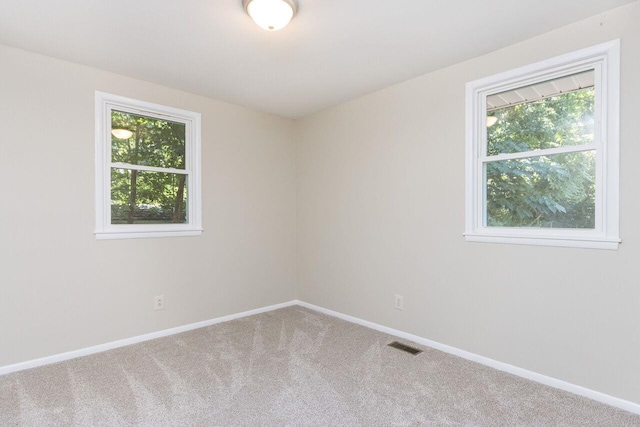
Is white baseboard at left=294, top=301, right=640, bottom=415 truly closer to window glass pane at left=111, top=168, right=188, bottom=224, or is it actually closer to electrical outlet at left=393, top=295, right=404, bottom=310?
electrical outlet at left=393, top=295, right=404, bottom=310

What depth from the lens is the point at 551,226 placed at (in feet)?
7.70

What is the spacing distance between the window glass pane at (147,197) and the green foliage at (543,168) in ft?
8.99

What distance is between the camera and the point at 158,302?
124 inches

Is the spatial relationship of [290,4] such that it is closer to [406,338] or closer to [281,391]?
[281,391]

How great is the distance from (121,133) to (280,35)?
1685 mm

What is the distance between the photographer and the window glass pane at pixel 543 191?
7.23 feet

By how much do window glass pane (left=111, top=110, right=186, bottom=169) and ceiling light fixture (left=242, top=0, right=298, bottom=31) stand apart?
5.53ft

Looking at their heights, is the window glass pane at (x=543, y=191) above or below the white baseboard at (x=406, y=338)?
above

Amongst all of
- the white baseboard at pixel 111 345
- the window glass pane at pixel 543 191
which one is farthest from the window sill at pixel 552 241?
the white baseboard at pixel 111 345

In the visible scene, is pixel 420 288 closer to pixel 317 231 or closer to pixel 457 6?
pixel 317 231

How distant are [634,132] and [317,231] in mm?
2792

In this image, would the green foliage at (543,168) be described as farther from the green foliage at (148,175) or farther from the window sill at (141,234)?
the green foliage at (148,175)

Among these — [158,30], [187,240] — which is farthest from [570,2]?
→ [187,240]

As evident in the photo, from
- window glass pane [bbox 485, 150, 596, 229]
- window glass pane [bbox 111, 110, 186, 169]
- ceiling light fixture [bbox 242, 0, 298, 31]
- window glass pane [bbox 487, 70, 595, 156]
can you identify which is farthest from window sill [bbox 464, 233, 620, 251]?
window glass pane [bbox 111, 110, 186, 169]
